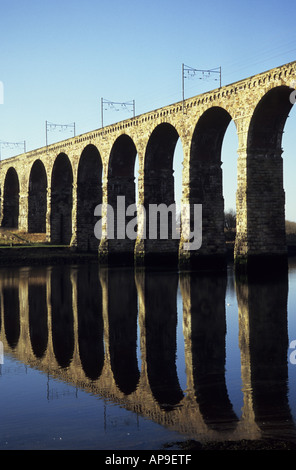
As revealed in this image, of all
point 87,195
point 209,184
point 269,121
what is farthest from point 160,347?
point 87,195

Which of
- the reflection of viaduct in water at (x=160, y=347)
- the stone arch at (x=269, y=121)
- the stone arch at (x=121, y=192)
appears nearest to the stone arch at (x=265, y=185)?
the stone arch at (x=269, y=121)

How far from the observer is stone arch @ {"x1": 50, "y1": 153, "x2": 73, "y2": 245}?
5094 centimetres

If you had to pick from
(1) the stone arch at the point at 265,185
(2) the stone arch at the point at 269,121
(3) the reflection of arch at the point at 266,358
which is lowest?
(3) the reflection of arch at the point at 266,358

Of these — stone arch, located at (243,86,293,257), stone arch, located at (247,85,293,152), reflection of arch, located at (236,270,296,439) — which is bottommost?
reflection of arch, located at (236,270,296,439)

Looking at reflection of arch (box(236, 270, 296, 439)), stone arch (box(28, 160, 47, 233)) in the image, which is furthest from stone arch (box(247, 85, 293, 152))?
stone arch (box(28, 160, 47, 233))

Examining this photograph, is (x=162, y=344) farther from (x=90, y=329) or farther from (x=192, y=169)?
(x=192, y=169)

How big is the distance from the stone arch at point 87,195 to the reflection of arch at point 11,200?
19.8 meters

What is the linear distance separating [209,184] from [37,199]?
28.3 meters

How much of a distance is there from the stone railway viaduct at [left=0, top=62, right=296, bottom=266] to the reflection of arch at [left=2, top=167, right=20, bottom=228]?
13.0 m

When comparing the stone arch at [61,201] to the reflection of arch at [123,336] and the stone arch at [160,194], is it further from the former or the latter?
the reflection of arch at [123,336]

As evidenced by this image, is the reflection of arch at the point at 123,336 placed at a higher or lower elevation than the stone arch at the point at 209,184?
lower

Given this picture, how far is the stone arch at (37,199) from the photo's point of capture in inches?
2228

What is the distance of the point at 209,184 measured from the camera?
107 feet

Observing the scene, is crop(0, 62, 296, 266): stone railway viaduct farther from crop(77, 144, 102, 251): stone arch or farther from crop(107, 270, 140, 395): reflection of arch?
crop(107, 270, 140, 395): reflection of arch
